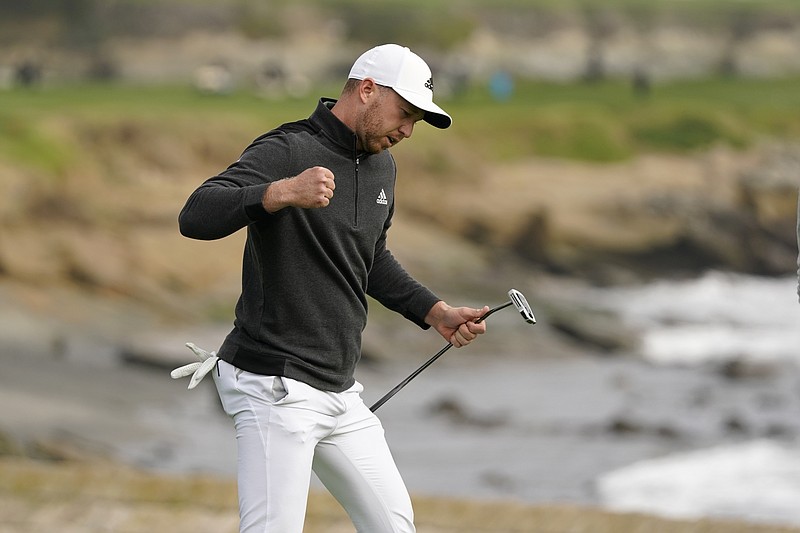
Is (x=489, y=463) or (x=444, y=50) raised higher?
(x=444, y=50)

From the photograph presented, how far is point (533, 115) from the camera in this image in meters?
22.3

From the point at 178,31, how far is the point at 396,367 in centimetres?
812

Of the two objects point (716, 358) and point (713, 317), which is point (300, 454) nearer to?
point (716, 358)

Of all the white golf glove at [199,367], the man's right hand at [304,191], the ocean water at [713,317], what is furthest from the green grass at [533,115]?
the man's right hand at [304,191]

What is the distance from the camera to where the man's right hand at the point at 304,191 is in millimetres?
2506

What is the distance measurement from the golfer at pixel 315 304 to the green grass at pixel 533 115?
52.2ft

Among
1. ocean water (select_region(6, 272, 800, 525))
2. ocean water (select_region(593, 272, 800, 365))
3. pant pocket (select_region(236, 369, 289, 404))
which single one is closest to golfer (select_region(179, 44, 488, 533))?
pant pocket (select_region(236, 369, 289, 404))

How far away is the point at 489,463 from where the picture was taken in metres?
12.4

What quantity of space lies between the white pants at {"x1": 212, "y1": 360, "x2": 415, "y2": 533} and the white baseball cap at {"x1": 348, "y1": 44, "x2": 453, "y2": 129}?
59cm

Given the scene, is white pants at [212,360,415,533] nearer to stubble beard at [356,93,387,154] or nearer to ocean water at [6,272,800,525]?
stubble beard at [356,93,387,154]

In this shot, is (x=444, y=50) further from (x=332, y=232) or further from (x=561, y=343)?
(x=332, y=232)

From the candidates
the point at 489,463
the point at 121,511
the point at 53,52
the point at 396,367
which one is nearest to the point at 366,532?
the point at 121,511

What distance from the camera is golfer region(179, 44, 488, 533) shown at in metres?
2.71

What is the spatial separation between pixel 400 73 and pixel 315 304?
0.47 m
